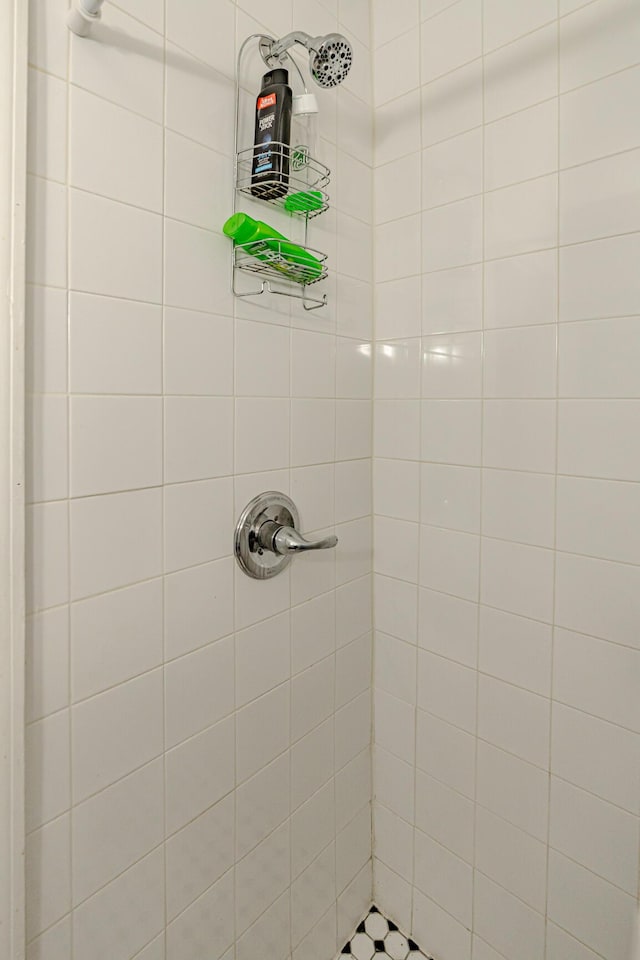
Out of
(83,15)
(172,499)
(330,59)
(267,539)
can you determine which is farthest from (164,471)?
(330,59)

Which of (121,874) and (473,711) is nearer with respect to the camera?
(121,874)

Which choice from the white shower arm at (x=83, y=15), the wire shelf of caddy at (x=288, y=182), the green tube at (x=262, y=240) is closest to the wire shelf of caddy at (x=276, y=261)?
the green tube at (x=262, y=240)

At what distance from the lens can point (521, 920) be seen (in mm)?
1150

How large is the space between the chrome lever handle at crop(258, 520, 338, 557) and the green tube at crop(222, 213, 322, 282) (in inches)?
20.0

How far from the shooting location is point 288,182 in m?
0.98

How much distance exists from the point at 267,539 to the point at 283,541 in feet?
0.11

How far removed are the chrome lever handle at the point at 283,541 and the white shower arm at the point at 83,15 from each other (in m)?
0.82

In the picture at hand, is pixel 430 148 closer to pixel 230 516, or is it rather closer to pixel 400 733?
pixel 230 516

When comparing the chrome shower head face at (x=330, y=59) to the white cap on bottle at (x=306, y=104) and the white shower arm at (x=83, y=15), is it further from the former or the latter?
the white shower arm at (x=83, y=15)

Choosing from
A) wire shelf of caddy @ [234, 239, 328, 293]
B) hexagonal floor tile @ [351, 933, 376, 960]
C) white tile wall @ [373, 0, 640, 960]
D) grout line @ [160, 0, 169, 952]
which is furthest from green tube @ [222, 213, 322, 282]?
hexagonal floor tile @ [351, 933, 376, 960]

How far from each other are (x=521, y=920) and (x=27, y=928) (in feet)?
3.26

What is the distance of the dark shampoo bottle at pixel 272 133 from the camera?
946 millimetres

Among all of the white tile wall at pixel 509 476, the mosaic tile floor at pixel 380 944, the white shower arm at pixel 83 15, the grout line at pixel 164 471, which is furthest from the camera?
the mosaic tile floor at pixel 380 944

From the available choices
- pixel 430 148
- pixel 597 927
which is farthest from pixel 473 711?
pixel 430 148
